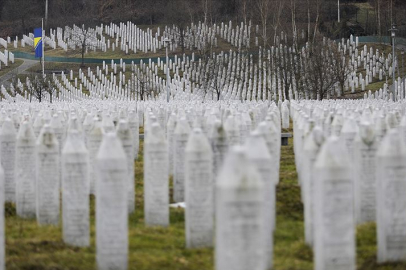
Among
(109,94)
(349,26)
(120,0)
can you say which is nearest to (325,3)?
(349,26)

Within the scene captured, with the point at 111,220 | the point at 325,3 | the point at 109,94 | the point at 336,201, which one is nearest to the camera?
the point at 336,201

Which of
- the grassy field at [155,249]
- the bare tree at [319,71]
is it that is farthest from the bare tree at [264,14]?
the grassy field at [155,249]

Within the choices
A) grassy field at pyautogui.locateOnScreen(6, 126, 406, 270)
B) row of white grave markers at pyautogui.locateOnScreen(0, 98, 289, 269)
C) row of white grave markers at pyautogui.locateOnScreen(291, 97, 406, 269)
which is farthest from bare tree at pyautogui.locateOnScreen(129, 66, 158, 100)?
row of white grave markers at pyautogui.locateOnScreen(291, 97, 406, 269)

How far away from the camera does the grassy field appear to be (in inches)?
358

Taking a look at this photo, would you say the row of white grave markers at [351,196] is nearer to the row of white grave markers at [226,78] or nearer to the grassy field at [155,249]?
the grassy field at [155,249]

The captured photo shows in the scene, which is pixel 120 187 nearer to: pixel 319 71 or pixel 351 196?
pixel 351 196

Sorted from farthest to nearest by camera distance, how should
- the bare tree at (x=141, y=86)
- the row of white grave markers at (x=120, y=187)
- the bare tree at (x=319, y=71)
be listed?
the bare tree at (x=141, y=86) < the bare tree at (x=319, y=71) < the row of white grave markers at (x=120, y=187)

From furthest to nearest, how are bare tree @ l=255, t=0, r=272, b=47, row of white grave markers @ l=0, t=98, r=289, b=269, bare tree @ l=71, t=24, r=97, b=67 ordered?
bare tree @ l=71, t=24, r=97, b=67 < bare tree @ l=255, t=0, r=272, b=47 < row of white grave markers @ l=0, t=98, r=289, b=269

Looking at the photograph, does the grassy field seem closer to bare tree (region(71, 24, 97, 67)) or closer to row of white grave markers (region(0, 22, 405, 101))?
row of white grave markers (region(0, 22, 405, 101))

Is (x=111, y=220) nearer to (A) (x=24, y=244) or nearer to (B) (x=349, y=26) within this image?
(A) (x=24, y=244)

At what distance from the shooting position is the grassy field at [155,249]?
9.09 meters

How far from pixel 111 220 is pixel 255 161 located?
1821 mm

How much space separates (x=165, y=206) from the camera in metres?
11.2

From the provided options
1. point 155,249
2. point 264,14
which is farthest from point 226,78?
point 155,249
